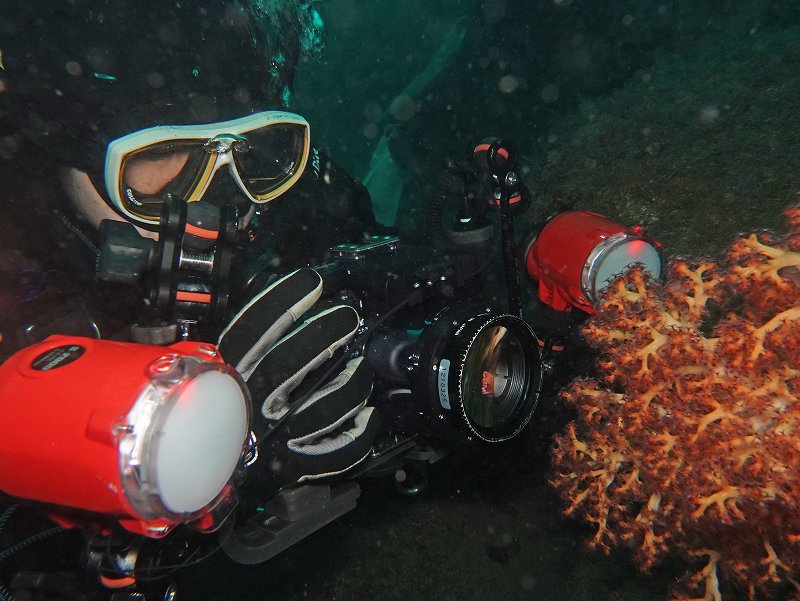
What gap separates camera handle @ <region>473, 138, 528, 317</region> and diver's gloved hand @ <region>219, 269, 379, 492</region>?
148 centimetres

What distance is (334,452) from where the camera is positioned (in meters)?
1.94

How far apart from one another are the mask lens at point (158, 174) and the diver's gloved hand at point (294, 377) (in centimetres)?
107

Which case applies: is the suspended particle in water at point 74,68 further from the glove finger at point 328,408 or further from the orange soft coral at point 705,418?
the orange soft coral at point 705,418

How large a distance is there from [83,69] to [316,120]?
1080 centimetres

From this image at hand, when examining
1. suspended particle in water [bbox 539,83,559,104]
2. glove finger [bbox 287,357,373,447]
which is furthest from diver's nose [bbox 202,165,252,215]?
suspended particle in water [bbox 539,83,559,104]

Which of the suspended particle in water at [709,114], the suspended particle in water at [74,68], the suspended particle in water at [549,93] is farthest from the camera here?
the suspended particle in water at [549,93]

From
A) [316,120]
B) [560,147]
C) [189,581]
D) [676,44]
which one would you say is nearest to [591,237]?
[560,147]

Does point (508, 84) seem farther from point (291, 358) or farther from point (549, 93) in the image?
point (291, 358)

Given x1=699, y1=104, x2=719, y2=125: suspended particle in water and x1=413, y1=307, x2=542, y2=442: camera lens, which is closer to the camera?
x1=413, y1=307, x2=542, y2=442: camera lens

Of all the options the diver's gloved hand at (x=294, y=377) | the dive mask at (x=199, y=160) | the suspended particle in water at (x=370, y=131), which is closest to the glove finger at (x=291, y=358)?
Result: the diver's gloved hand at (x=294, y=377)

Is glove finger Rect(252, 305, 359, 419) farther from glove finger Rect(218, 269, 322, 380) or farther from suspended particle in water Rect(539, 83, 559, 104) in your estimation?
suspended particle in water Rect(539, 83, 559, 104)

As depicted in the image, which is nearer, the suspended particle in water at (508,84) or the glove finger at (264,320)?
the glove finger at (264,320)

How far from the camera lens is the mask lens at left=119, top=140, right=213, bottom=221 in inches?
93.4

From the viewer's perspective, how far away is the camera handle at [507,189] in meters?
2.99
